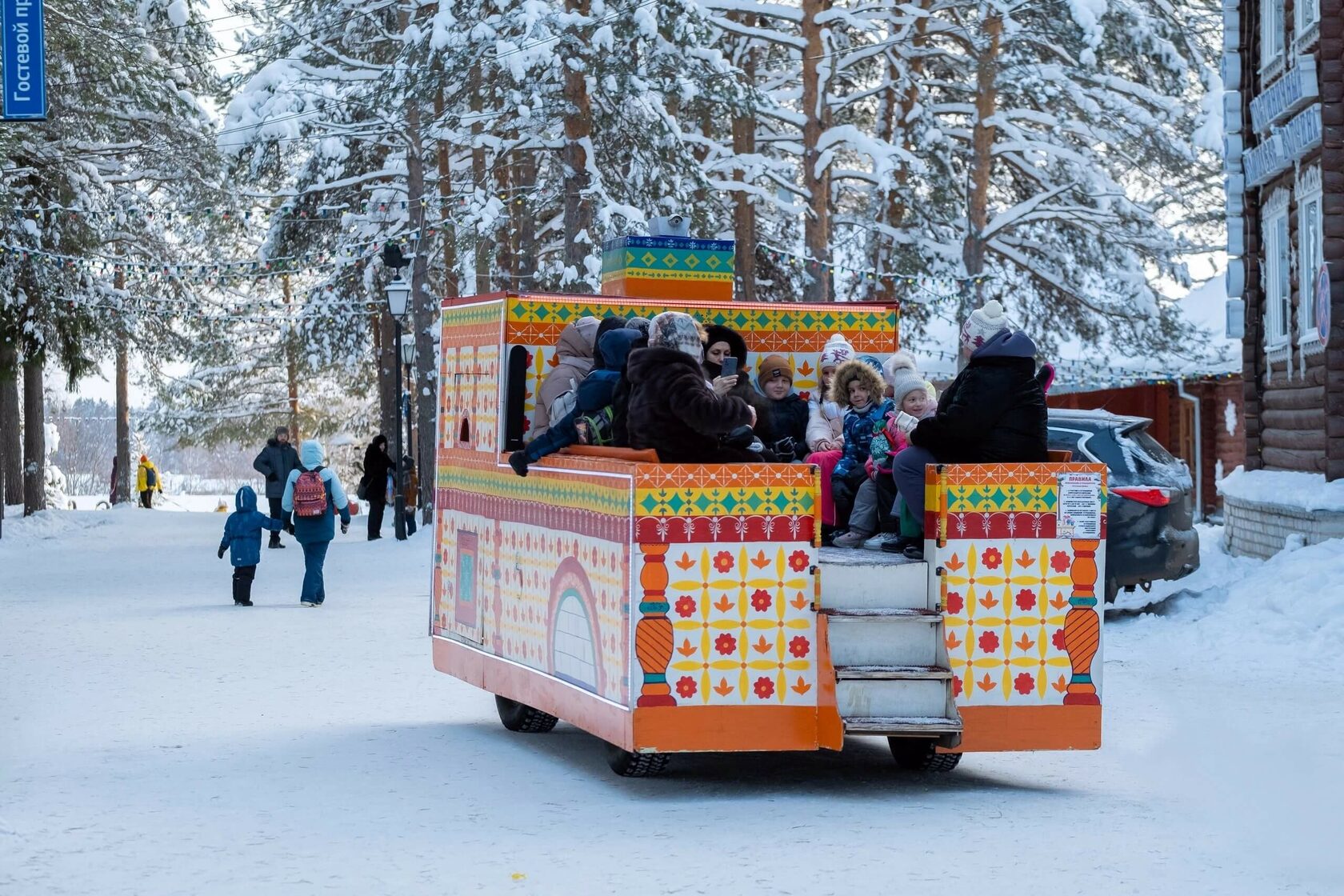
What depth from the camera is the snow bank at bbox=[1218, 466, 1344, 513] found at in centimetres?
1848

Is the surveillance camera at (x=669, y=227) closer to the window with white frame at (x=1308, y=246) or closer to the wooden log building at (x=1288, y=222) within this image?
the wooden log building at (x=1288, y=222)

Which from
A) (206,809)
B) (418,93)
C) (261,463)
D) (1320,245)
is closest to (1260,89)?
(1320,245)

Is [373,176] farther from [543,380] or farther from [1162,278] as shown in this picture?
[543,380]

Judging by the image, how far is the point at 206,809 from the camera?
27.8ft

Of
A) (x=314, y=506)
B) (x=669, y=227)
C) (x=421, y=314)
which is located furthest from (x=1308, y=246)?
(x=421, y=314)

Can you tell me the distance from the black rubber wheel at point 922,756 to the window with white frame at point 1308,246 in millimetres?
11822

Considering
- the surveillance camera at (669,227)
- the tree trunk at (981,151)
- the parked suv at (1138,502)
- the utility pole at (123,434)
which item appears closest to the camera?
the surveillance camera at (669,227)

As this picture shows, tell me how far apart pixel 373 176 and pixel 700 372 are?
28.9 m

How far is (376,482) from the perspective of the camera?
111 feet

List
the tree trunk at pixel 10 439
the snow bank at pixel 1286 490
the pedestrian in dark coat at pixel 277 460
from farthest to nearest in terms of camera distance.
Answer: the tree trunk at pixel 10 439 < the pedestrian in dark coat at pixel 277 460 < the snow bank at pixel 1286 490

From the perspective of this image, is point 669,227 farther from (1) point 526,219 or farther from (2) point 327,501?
(1) point 526,219

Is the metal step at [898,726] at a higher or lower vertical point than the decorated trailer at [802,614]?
Answer: lower

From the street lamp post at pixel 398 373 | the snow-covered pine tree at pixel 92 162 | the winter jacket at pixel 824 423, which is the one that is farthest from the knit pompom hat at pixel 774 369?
the snow-covered pine tree at pixel 92 162

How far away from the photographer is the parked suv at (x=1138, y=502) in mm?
16109
